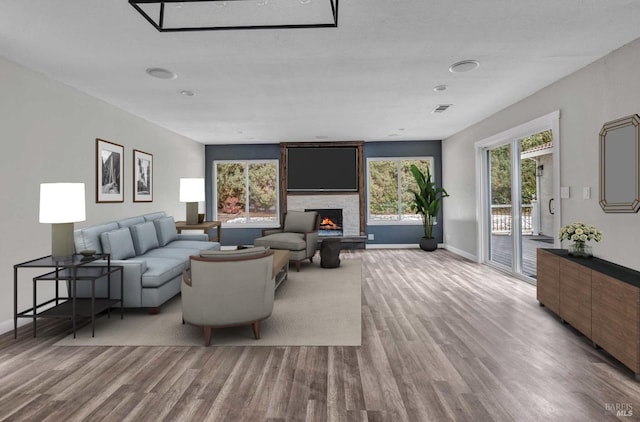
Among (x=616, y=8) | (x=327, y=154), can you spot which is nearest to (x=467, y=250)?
(x=327, y=154)

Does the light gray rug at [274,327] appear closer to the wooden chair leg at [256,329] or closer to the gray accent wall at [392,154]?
the wooden chair leg at [256,329]

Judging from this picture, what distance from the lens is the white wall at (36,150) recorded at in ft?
10.6

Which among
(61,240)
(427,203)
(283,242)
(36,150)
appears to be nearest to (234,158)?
(283,242)

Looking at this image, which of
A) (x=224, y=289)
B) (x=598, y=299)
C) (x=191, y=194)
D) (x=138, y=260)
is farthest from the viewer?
(x=191, y=194)

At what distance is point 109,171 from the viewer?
15.8ft

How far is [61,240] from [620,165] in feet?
17.0

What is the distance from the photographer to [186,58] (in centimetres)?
324

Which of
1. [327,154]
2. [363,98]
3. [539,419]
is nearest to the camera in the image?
[539,419]

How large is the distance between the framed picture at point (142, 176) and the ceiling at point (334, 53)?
82cm

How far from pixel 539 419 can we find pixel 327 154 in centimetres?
679

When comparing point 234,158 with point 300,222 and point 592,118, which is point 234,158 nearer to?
point 300,222

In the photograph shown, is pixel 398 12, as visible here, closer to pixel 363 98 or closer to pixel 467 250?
pixel 363 98

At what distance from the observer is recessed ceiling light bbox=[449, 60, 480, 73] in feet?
11.1

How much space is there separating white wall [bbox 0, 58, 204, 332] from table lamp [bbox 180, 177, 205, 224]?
3.52 ft
